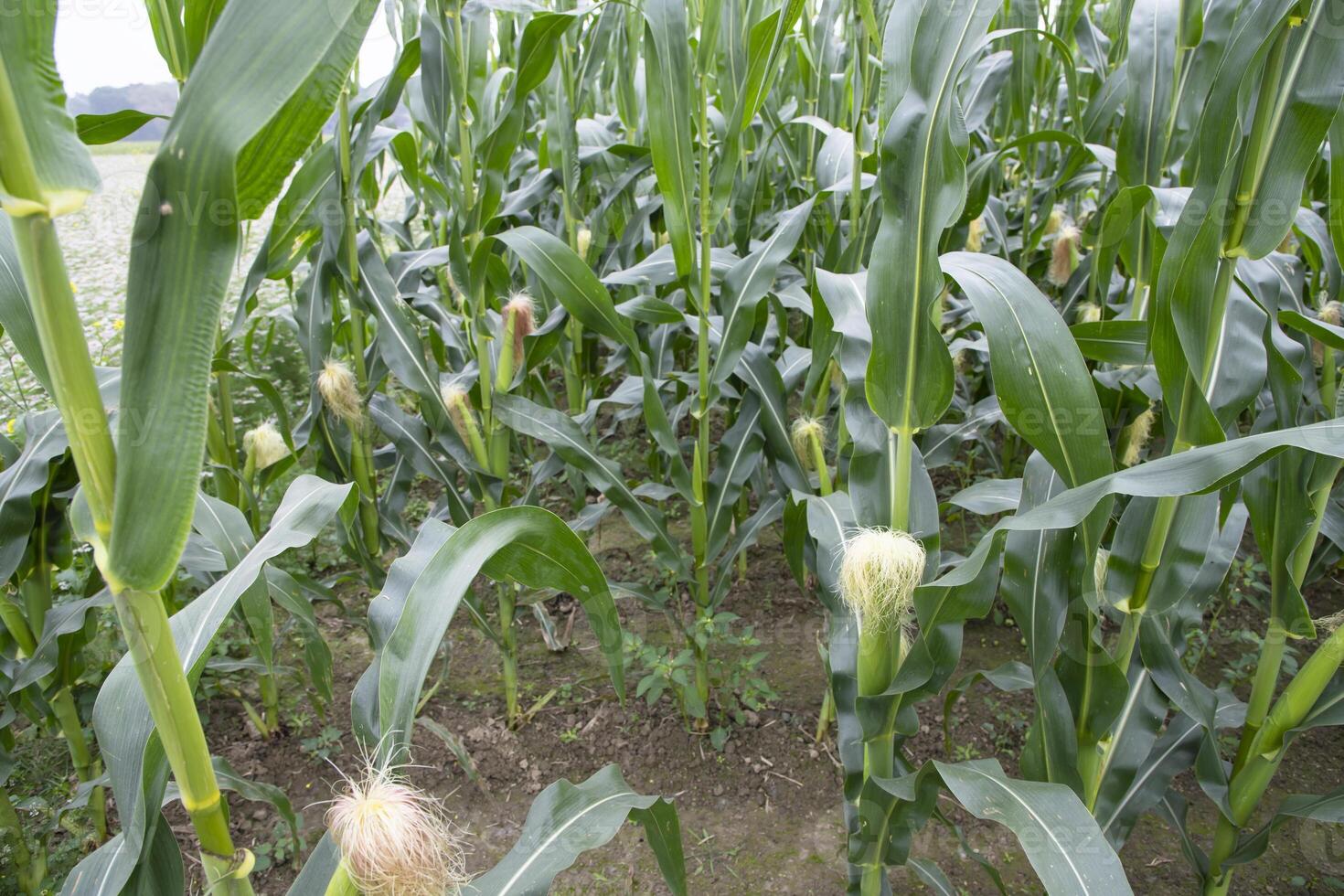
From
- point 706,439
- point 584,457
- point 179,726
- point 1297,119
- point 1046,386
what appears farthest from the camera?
point 706,439

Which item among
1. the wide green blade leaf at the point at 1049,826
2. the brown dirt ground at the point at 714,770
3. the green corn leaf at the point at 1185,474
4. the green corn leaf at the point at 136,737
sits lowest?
the brown dirt ground at the point at 714,770

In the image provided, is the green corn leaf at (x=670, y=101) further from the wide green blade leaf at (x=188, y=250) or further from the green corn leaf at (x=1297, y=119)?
the wide green blade leaf at (x=188, y=250)

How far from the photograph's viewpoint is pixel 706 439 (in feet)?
7.50

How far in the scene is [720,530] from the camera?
7.89 ft

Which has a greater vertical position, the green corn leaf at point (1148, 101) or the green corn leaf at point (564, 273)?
the green corn leaf at point (1148, 101)

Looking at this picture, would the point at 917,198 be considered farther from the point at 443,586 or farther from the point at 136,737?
the point at 136,737

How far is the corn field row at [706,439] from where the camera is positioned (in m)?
0.64

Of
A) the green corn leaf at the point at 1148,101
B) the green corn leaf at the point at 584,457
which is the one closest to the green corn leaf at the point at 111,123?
the green corn leaf at the point at 584,457

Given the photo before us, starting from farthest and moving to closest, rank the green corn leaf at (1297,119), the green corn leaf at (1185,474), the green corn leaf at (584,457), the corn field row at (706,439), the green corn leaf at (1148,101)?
the green corn leaf at (584,457) < the green corn leaf at (1148,101) < the green corn leaf at (1297,119) < the green corn leaf at (1185,474) < the corn field row at (706,439)

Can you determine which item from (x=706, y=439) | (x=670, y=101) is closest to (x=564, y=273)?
(x=670, y=101)

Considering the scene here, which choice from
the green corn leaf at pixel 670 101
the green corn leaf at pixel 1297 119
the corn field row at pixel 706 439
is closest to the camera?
the corn field row at pixel 706 439

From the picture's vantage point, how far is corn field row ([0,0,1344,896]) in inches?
25.3

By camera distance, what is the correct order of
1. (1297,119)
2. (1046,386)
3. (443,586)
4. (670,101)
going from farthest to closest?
1. (670,101)
2. (1046,386)
3. (1297,119)
4. (443,586)

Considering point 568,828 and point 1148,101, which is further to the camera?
point 1148,101
